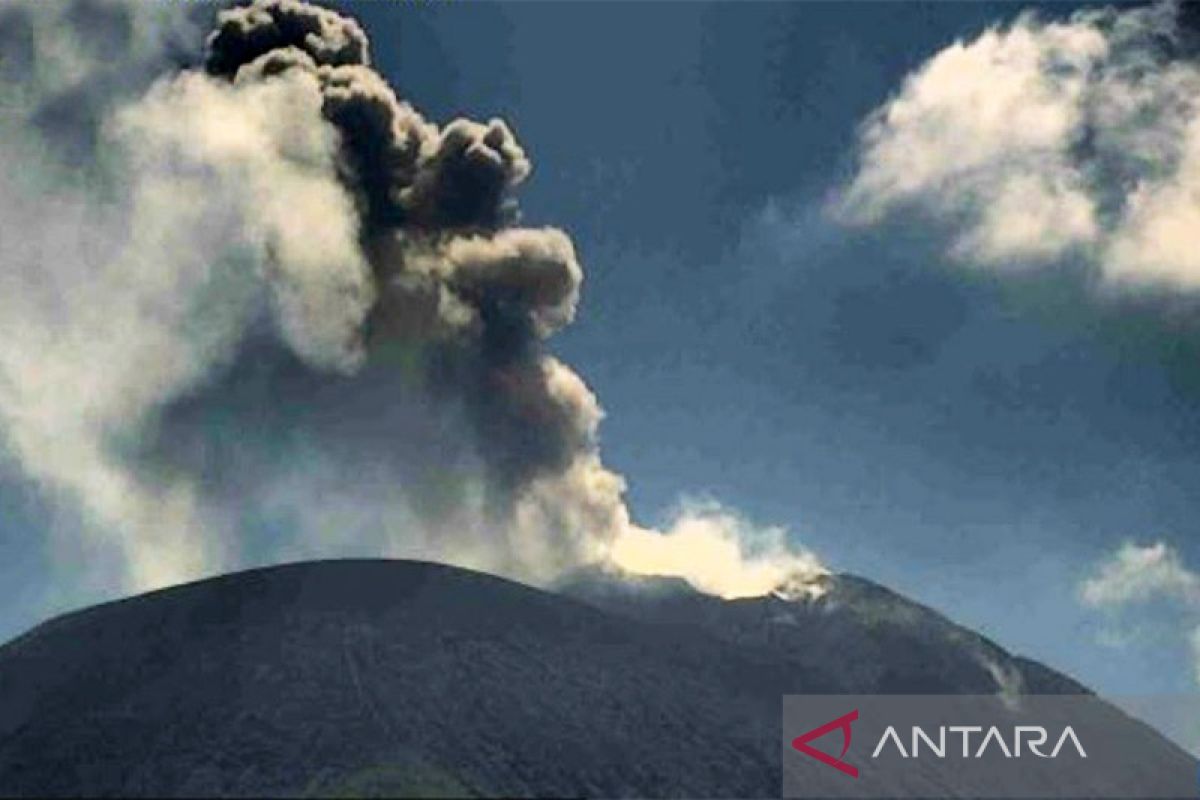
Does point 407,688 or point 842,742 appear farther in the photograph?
point 842,742

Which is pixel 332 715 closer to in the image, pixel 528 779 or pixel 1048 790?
pixel 528 779

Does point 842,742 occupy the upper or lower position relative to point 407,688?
upper

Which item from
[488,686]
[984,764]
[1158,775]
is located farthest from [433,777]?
[1158,775]

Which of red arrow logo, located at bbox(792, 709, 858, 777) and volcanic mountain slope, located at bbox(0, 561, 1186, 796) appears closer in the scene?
volcanic mountain slope, located at bbox(0, 561, 1186, 796)

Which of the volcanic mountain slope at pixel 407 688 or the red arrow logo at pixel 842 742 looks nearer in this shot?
the volcanic mountain slope at pixel 407 688
